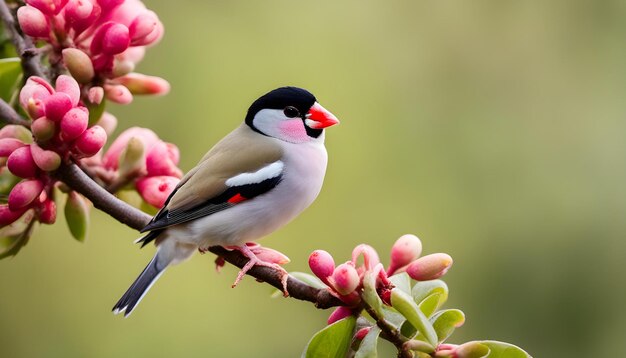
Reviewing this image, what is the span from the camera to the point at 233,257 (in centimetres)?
170

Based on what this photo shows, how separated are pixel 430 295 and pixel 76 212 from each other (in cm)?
66

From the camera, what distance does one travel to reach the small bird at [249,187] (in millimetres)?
1816

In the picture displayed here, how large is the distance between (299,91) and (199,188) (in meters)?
0.34

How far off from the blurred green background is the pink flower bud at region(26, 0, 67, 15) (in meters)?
2.44

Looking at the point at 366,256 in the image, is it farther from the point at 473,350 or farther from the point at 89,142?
the point at 89,142

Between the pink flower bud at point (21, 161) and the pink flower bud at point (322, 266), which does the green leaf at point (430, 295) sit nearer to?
the pink flower bud at point (322, 266)

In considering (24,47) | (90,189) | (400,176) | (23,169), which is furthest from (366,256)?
(400,176)

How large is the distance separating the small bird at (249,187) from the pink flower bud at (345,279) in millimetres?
439

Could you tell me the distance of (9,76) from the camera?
165 centimetres

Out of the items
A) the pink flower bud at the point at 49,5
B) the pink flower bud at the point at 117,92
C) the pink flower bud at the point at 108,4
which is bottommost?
the pink flower bud at the point at 117,92

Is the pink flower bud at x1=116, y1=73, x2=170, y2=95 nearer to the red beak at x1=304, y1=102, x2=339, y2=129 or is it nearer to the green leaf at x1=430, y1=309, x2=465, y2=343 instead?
the red beak at x1=304, y1=102, x2=339, y2=129

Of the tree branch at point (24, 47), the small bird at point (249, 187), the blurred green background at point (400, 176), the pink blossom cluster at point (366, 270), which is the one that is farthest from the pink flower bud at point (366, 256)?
the blurred green background at point (400, 176)

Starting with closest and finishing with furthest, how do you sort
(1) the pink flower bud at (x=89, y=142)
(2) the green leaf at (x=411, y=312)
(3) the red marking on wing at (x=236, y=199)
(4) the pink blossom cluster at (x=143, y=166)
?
(2) the green leaf at (x=411, y=312), (1) the pink flower bud at (x=89, y=142), (4) the pink blossom cluster at (x=143, y=166), (3) the red marking on wing at (x=236, y=199)

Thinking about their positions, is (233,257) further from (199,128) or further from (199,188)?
(199,128)
